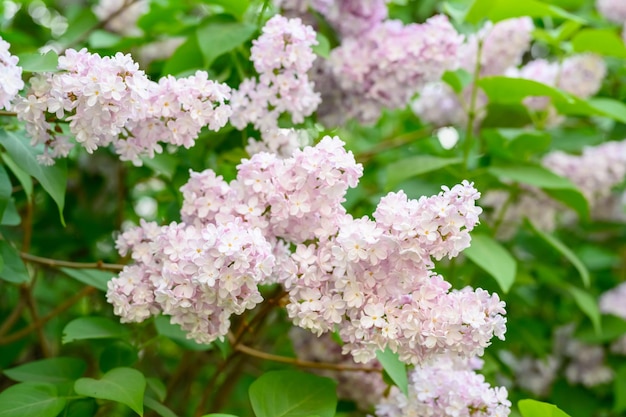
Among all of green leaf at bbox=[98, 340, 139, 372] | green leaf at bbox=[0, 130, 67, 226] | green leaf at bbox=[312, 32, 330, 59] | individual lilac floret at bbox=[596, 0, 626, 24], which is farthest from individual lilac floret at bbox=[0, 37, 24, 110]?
individual lilac floret at bbox=[596, 0, 626, 24]

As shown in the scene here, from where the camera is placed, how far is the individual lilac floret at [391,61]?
49.3 inches

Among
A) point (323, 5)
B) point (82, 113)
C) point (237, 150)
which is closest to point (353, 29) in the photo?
point (323, 5)

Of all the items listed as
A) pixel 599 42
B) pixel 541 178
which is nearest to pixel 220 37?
pixel 541 178

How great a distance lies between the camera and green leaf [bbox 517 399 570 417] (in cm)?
88

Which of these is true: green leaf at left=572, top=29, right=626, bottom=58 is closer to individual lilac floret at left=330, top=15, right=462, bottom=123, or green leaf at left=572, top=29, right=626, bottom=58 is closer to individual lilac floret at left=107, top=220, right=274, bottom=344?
individual lilac floret at left=330, top=15, right=462, bottom=123

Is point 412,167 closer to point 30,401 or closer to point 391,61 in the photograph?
point 391,61

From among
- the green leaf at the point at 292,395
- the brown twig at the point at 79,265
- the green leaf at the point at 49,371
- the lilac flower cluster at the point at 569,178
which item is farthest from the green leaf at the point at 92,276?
the lilac flower cluster at the point at 569,178

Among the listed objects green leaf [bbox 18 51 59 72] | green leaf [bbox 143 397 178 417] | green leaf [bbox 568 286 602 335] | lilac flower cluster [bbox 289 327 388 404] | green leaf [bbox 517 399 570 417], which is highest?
green leaf [bbox 18 51 59 72]

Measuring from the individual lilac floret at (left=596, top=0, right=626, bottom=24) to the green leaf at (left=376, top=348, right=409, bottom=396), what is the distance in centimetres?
123

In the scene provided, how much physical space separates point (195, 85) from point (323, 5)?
1.54 feet

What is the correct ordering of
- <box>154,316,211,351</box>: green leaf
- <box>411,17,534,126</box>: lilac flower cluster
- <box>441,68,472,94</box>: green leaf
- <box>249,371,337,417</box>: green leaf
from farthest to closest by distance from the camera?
1. <box>411,17,534,126</box>: lilac flower cluster
2. <box>441,68,472,94</box>: green leaf
3. <box>154,316,211,351</box>: green leaf
4. <box>249,371,337,417</box>: green leaf

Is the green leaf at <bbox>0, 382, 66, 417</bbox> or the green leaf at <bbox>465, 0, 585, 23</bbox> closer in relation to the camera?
the green leaf at <bbox>0, 382, 66, 417</bbox>

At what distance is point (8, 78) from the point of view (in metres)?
0.80

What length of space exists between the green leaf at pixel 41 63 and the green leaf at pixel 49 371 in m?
0.42
